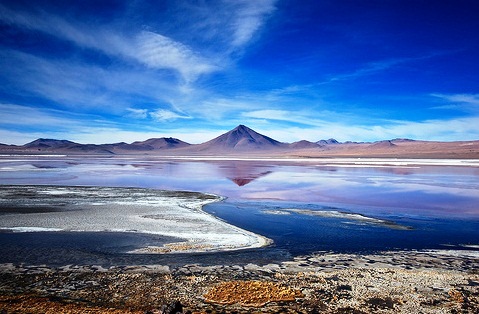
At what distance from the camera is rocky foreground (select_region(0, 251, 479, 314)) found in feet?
15.5

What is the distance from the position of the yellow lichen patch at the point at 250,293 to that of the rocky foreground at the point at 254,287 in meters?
0.01

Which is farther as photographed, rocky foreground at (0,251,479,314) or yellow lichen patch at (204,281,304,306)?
yellow lichen patch at (204,281,304,306)

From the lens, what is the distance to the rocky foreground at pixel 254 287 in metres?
4.73

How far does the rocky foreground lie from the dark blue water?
116cm

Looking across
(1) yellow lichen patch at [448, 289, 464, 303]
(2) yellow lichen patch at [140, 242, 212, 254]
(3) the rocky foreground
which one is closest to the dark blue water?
(3) the rocky foreground

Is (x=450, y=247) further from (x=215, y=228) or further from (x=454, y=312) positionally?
(x=215, y=228)

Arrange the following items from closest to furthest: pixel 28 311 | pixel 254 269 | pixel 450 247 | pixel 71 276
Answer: pixel 28 311, pixel 71 276, pixel 254 269, pixel 450 247

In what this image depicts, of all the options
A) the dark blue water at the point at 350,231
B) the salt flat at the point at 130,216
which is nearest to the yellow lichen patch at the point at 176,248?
the salt flat at the point at 130,216

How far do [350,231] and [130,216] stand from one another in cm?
654

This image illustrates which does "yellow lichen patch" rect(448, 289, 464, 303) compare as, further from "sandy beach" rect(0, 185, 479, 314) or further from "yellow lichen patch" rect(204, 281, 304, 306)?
"yellow lichen patch" rect(204, 281, 304, 306)

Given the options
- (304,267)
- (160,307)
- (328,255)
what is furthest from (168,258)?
(328,255)

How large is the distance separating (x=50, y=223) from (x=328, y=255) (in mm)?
7532

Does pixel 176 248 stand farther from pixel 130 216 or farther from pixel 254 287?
pixel 130 216

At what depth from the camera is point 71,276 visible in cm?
578
